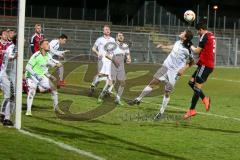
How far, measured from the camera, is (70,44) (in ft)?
148

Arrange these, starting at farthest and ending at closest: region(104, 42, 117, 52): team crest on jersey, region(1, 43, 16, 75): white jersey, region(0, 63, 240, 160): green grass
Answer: region(104, 42, 117, 52): team crest on jersey → region(1, 43, 16, 75): white jersey → region(0, 63, 240, 160): green grass

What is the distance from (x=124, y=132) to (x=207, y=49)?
3674mm

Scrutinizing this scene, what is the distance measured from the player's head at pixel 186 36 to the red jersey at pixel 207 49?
323mm

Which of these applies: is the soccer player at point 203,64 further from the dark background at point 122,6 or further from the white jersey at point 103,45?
the dark background at point 122,6

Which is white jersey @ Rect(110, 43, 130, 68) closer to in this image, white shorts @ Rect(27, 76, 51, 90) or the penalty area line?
white shorts @ Rect(27, 76, 51, 90)

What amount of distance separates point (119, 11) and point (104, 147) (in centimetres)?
4664

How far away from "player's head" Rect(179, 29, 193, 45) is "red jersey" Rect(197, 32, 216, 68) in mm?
323

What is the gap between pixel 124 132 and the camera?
37.2ft

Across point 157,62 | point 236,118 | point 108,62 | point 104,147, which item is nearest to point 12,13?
point 157,62

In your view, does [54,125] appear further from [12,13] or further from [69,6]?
[69,6]

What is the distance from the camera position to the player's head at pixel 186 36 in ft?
43.7

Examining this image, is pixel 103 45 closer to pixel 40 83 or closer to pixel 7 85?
pixel 40 83

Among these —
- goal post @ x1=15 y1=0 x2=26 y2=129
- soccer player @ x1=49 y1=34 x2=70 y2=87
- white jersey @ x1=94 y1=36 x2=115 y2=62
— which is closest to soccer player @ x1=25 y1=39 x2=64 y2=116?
goal post @ x1=15 y1=0 x2=26 y2=129

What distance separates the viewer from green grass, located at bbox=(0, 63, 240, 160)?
9109 mm
